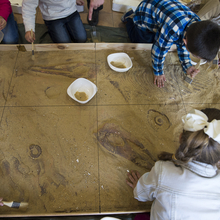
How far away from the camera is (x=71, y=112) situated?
51.9 inches

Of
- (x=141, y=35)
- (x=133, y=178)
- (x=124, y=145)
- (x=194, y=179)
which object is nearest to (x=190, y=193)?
(x=194, y=179)

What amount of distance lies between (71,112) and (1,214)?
0.78 metres

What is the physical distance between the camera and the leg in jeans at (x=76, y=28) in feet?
5.62

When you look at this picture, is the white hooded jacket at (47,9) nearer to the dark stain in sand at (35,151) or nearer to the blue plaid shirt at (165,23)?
the blue plaid shirt at (165,23)

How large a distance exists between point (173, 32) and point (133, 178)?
115 cm

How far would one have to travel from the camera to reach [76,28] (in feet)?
5.75

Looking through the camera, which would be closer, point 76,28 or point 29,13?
point 29,13

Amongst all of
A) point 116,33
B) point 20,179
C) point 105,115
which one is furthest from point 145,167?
point 116,33

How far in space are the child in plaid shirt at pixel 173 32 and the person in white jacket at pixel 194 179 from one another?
482 mm

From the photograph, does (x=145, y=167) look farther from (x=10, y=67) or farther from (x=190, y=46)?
(x=10, y=67)

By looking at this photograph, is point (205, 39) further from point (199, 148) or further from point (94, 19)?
point (94, 19)

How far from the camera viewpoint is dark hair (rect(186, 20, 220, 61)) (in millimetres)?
976

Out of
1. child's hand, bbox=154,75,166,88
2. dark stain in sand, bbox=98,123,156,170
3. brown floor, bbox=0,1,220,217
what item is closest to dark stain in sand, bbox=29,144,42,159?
brown floor, bbox=0,1,220,217

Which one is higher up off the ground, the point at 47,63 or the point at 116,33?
the point at 116,33
